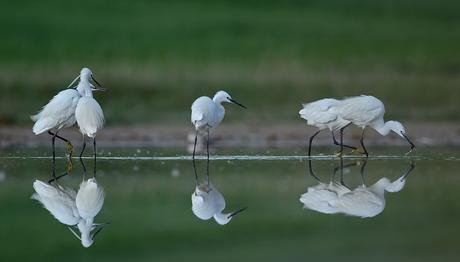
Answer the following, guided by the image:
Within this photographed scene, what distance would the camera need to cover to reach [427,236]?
8.27 meters

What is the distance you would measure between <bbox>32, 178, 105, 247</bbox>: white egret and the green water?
0.09m

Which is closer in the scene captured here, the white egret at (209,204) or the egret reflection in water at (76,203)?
the egret reflection in water at (76,203)

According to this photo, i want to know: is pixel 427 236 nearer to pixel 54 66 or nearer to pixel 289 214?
pixel 289 214

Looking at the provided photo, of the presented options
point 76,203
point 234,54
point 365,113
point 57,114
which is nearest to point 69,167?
point 57,114

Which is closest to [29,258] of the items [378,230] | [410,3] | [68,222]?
[68,222]

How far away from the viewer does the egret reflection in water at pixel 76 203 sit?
8.92m

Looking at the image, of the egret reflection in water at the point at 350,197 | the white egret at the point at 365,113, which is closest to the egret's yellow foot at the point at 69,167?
the egret reflection in water at the point at 350,197

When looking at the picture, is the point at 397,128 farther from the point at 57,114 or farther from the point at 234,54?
the point at 234,54

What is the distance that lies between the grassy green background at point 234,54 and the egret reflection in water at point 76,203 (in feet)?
24.3

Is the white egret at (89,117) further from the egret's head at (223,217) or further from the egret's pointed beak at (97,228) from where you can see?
Answer: the egret's pointed beak at (97,228)

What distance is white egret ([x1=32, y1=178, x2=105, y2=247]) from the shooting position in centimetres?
892

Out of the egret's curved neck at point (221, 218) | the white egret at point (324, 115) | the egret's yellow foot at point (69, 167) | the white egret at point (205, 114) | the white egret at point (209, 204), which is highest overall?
the white egret at point (324, 115)

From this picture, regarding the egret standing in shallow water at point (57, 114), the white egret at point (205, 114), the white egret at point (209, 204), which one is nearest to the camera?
the white egret at point (209, 204)

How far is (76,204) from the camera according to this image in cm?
1012
